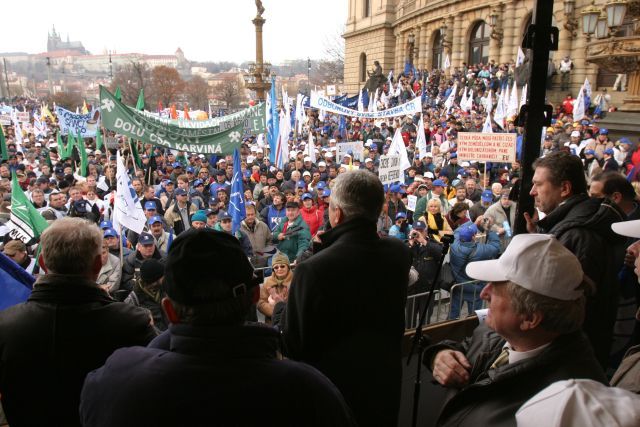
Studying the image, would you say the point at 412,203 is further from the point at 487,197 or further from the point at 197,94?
the point at 197,94

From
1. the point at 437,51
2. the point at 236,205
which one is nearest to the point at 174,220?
the point at 236,205

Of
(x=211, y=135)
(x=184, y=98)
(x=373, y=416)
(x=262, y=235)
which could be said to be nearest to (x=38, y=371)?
(x=373, y=416)

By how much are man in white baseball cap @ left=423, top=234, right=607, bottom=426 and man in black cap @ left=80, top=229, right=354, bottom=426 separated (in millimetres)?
566

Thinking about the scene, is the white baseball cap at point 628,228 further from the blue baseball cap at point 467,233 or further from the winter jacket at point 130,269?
the winter jacket at point 130,269

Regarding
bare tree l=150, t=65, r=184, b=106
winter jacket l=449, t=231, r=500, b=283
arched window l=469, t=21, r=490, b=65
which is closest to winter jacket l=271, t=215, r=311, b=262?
winter jacket l=449, t=231, r=500, b=283

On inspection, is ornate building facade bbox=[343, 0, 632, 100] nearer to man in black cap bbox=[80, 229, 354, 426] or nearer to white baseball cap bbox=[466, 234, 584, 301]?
white baseball cap bbox=[466, 234, 584, 301]

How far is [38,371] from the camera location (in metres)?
1.97

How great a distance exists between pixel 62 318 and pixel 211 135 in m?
6.68

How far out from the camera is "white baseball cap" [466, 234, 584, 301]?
161 cm

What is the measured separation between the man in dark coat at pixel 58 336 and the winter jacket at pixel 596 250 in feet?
7.63

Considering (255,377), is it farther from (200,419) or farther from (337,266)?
(337,266)

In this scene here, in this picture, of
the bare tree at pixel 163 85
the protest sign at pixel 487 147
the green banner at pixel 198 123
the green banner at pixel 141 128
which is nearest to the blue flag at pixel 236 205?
the green banner at pixel 141 128

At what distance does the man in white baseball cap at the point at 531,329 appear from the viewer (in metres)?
1.60

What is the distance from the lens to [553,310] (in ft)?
5.31
